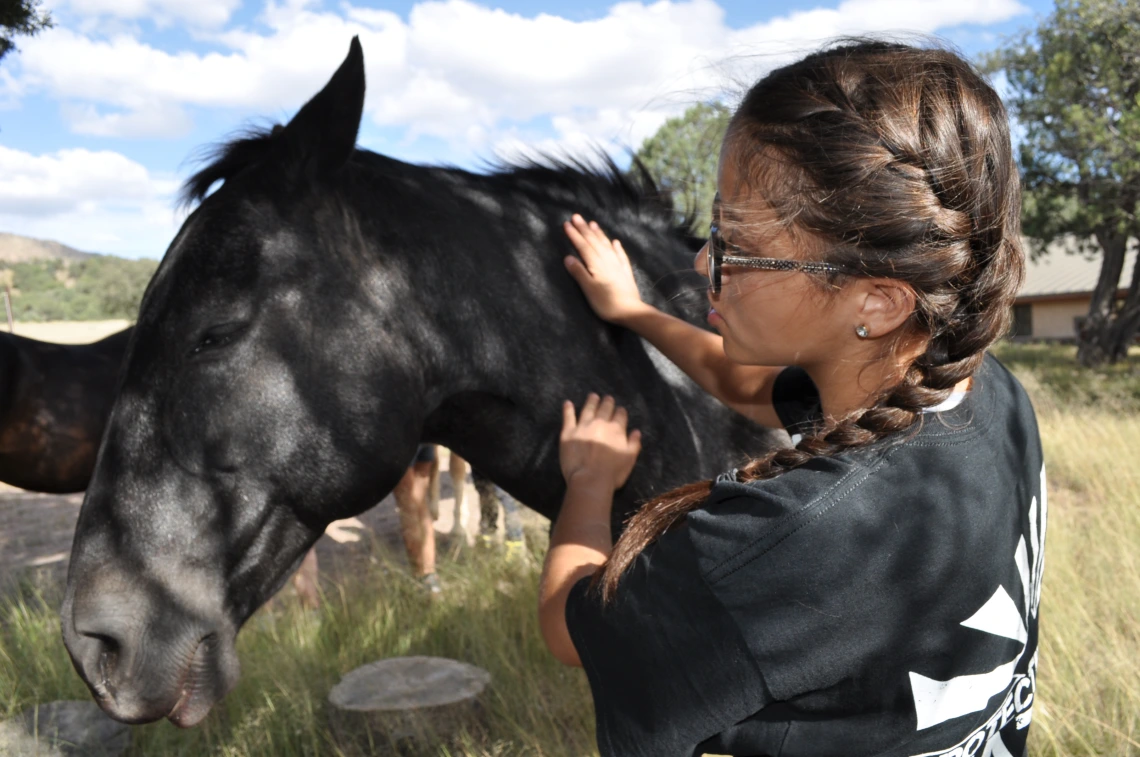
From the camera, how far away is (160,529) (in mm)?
1679

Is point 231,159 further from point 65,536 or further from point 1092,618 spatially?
point 65,536

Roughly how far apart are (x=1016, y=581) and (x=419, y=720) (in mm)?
2634

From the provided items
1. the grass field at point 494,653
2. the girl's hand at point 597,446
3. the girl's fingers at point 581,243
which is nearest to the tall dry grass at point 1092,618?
the grass field at point 494,653

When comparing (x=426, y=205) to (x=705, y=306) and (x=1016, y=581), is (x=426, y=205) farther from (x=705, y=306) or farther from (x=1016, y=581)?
(x=1016, y=581)

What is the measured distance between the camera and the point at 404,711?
128 inches

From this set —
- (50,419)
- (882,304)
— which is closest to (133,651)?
(882,304)

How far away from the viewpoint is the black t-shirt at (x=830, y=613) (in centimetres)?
102

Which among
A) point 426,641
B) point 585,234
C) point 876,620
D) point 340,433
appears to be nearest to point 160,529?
point 340,433

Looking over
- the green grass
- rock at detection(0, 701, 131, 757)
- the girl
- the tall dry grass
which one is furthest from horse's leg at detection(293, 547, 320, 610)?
the girl

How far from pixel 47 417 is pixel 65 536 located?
308 centimetres

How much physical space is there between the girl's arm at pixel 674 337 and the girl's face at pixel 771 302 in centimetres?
63

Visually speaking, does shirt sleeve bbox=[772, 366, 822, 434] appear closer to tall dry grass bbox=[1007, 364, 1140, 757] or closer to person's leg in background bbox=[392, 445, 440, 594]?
tall dry grass bbox=[1007, 364, 1140, 757]

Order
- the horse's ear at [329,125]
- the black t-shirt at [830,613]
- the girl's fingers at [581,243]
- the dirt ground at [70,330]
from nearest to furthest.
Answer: the black t-shirt at [830,613]
the horse's ear at [329,125]
the girl's fingers at [581,243]
the dirt ground at [70,330]

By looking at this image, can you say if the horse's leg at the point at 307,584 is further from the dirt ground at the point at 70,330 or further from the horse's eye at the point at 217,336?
the dirt ground at the point at 70,330
